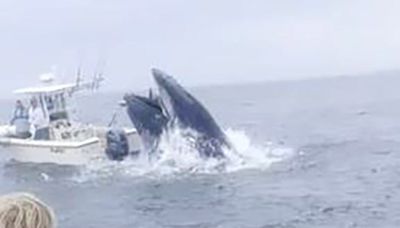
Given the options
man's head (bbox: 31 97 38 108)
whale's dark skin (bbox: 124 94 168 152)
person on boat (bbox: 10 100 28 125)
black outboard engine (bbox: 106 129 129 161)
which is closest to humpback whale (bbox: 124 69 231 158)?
whale's dark skin (bbox: 124 94 168 152)

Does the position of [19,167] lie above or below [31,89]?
below

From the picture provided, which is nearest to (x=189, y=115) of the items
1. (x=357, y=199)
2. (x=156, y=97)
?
(x=156, y=97)

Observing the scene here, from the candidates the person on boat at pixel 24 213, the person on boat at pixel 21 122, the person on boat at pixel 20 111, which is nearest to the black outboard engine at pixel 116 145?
the person on boat at pixel 21 122

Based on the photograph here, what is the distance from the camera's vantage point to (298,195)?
1206 inches

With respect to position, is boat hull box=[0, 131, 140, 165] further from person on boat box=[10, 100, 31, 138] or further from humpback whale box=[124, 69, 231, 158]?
humpback whale box=[124, 69, 231, 158]

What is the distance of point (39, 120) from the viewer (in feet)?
133

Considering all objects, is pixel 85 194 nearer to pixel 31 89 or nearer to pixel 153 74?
pixel 153 74

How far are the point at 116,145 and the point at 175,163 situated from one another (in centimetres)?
230

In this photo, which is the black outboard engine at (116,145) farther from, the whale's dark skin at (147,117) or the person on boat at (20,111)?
the person on boat at (20,111)

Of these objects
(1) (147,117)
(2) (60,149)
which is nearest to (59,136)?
(2) (60,149)

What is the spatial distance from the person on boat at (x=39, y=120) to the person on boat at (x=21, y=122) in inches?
18.6

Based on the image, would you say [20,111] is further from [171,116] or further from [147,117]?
[171,116]

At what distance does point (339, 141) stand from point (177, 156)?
10321 mm

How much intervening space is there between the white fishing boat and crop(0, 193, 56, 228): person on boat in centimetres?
3470
